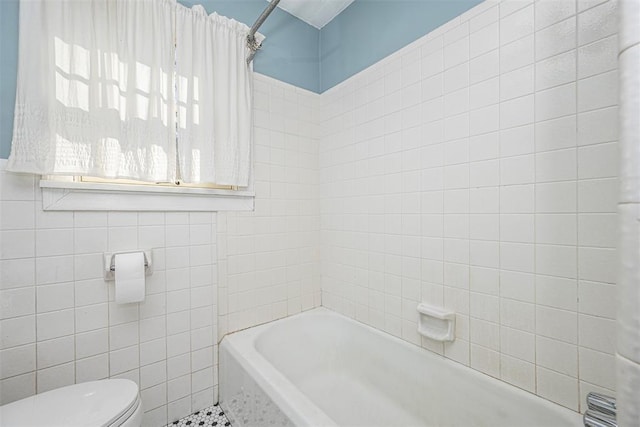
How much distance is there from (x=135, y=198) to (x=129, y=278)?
0.40m

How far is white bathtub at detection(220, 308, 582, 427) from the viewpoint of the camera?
1.08m

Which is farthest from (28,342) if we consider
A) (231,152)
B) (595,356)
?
(595,356)

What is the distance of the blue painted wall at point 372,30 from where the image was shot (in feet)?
4.55

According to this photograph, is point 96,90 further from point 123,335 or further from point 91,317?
point 123,335

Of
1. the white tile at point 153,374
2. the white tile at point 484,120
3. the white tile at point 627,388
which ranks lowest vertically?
the white tile at point 153,374

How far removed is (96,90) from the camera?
1206mm

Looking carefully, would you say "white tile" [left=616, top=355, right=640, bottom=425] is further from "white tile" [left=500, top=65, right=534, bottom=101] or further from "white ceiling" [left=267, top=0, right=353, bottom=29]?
"white ceiling" [left=267, top=0, right=353, bottom=29]

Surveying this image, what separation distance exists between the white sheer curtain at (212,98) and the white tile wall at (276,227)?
0.16m

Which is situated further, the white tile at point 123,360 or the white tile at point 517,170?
the white tile at point 123,360

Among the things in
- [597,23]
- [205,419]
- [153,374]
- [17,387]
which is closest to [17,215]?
[17,387]

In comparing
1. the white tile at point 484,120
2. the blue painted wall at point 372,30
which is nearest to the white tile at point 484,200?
the white tile at point 484,120

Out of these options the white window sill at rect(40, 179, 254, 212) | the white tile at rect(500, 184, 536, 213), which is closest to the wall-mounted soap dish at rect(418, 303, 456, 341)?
the white tile at rect(500, 184, 536, 213)

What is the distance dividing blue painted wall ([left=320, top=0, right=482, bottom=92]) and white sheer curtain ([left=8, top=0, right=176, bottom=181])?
1.05m

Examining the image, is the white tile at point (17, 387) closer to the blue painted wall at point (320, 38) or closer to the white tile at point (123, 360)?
the white tile at point (123, 360)
